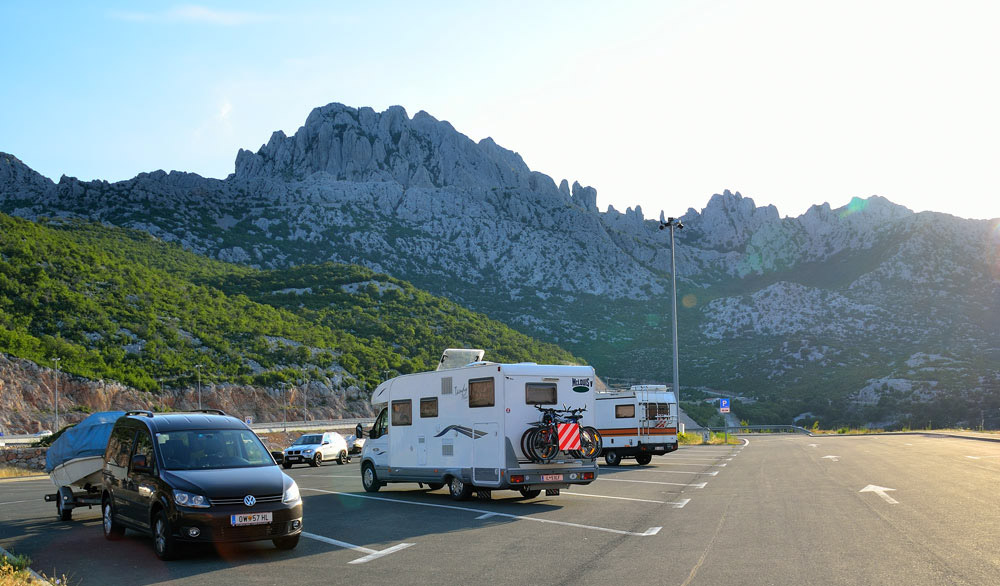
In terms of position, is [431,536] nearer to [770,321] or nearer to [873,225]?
[770,321]

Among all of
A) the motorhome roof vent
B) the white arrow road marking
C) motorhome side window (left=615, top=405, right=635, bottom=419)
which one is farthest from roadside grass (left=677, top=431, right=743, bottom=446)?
the white arrow road marking

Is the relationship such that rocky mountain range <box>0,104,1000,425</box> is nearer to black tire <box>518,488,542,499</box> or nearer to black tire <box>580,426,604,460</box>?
black tire <box>518,488,542,499</box>

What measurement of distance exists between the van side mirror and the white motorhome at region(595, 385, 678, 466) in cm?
2150

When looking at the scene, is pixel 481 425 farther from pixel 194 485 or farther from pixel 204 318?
pixel 204 318

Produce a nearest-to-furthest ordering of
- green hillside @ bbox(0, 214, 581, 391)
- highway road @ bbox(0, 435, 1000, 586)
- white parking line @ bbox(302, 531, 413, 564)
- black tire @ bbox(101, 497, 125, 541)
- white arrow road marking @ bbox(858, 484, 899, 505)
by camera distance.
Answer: highway road @ bbox(0, 435, 1000, 586), white parking line @ bbox(302, 531, 413, 564), black tire @ bbox(101, 497, 125, 541), white arrow road marking @ bbox(858, 484, 899, 505), green hillside @ bbox(0, 214, 581, 391)

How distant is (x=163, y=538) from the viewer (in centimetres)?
1033

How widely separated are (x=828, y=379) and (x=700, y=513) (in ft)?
268

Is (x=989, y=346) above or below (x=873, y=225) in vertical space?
below

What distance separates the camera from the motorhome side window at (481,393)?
663 inches

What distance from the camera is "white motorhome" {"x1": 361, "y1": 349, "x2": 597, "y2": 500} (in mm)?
16562

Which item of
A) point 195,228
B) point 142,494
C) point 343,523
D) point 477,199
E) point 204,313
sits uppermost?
point 477,199

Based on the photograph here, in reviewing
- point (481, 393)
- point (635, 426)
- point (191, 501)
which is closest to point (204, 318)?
point (635, 426)

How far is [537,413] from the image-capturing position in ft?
55.9

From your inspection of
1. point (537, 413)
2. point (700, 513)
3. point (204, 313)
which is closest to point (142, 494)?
point (537, 413)
